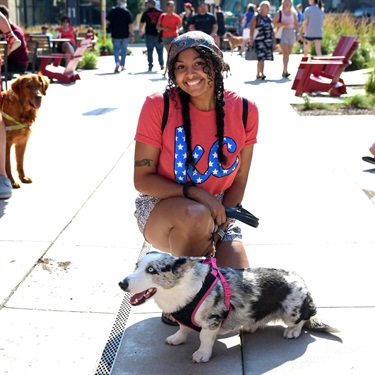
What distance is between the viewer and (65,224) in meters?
6.12

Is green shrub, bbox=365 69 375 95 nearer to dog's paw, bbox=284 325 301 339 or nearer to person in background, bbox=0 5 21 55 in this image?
person in background, bbox=0 5 21 55

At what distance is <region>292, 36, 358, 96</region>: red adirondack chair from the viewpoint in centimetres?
1439

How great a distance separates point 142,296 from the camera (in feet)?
11.7

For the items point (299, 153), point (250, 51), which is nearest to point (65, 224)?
point (299, 153)

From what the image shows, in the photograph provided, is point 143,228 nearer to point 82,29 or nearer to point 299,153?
point 299,153

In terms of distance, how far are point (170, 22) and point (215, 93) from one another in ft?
53.5

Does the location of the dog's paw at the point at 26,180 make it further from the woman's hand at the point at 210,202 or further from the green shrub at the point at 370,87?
the green shrub at the point at 370,87

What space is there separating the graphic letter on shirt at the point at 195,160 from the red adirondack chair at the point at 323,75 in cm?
1035

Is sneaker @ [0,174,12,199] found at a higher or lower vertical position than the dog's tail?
lower

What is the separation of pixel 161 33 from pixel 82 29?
14207 millimetres

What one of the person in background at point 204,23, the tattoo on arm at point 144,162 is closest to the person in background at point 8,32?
the tattoo on arm at point 144,162

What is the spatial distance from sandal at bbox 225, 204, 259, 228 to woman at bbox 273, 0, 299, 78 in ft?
47.5

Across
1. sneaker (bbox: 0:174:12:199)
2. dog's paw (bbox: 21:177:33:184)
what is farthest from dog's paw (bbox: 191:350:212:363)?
dog's paw (bbox: 21:177:33:184)

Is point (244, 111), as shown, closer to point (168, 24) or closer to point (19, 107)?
point (19, 107)
